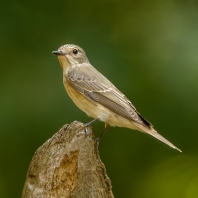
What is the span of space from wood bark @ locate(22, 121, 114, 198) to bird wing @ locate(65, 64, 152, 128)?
53.4 inches

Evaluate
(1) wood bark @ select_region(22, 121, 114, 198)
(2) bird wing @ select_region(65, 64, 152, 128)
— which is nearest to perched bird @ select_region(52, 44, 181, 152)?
(2) bird wing @ select_region(65, 64, 152, 128)

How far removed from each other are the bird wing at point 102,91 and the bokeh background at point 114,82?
230 mm

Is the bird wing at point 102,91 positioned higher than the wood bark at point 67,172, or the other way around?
the bird wing at point 102,91

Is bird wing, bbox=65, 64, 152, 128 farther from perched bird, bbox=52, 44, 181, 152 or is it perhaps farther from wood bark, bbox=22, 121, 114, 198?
wood bark, bbox=22, 121, 114, 198

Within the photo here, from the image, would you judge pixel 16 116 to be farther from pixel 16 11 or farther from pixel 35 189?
pixel 35 189

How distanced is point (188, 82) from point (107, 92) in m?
0.87

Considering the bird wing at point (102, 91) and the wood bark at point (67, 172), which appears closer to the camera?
the wood bark at point (67, 172)

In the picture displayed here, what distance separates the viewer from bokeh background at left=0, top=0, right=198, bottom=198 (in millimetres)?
6266

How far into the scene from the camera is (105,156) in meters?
6.59

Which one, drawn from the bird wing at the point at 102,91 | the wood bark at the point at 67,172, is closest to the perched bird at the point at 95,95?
the bird wing at the point at 102,91

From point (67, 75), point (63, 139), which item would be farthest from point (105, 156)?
point (63, 139)

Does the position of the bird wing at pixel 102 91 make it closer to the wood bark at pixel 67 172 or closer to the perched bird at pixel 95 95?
the perched bird at pixel 95 95

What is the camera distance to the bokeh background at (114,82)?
627 cm

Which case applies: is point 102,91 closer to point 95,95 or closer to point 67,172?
point 95,95
